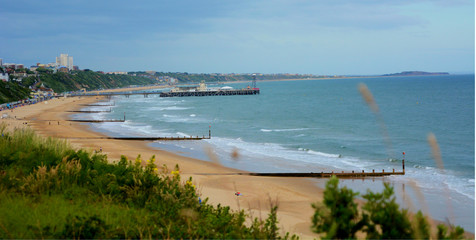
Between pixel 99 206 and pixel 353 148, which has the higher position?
pixel 99 206

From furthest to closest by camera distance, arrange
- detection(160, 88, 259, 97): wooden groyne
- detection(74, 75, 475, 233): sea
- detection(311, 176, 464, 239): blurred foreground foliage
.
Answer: detection(160, 88, 259, 97): wooden groyne < detection(74, 75, 475, 233): sea < detection(311, 176, 464, 239): blurred foreground foliage

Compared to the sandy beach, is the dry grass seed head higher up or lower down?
higher up

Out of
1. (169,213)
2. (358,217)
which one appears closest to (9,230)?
(169,213)

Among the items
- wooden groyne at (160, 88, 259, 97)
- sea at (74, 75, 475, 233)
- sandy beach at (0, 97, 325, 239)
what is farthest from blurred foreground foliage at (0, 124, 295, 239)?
wooden groyne at (160, 88, 259, 97)

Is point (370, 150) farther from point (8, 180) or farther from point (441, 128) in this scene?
point (8, 180)

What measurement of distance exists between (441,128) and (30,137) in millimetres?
51862

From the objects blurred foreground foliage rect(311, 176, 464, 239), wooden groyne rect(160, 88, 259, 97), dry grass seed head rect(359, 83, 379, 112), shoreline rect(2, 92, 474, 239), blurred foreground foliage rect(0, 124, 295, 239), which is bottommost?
shoreline rect(2, 92, 474, 239)

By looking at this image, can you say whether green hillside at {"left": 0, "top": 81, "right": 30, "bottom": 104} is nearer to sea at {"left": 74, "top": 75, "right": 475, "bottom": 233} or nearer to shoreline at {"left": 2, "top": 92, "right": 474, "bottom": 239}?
sea at {"left": 74, "top": 75, "right": 475, "bottom": 233}

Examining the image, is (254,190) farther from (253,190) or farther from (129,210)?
(129,210)

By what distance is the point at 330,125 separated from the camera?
57.6 metres

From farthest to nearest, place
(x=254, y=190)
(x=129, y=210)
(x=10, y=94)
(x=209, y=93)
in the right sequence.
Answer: (x=209, y=93) < (x=10, y=94) < (x=254, y=190) < (x=129, y=210)

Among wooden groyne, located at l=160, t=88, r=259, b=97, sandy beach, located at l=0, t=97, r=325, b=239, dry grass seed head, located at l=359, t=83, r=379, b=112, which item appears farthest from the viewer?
wooden groyne, located at l=160, t=88, r=259, b=97

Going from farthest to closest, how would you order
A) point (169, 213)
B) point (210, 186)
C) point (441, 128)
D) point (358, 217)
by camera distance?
point (441, 128), point (210, 186), point (169, 213), point (358, 217)

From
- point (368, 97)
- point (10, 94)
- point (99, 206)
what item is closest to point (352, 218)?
point (368, 97)
